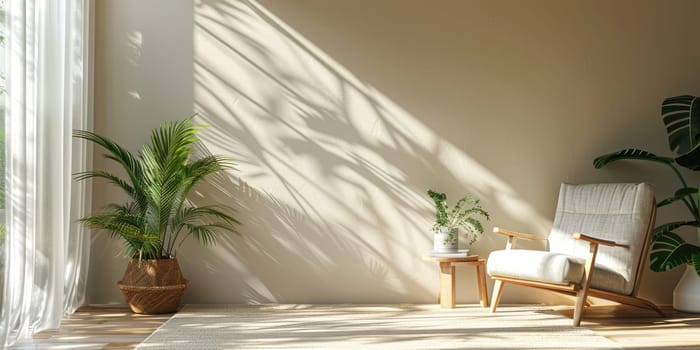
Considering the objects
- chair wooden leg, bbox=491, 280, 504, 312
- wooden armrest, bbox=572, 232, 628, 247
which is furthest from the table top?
wooden armrest, bbox=572, 232, 628, 247

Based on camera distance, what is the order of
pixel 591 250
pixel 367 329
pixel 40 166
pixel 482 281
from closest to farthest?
pixel 40 166, pixel 367 329, pixel 591 250, pixel 482 281

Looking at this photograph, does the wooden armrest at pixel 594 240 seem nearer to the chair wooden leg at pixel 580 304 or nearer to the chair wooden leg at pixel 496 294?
the chair wooden leg at pixel 580 304

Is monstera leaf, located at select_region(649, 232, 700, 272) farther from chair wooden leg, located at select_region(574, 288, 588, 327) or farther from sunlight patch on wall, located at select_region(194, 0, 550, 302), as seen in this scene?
sunlight patch on wall, located at select_region(194, 0, 550, 302)

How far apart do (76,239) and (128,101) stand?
3.37 feet

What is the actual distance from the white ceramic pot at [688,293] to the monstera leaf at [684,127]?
73 cm

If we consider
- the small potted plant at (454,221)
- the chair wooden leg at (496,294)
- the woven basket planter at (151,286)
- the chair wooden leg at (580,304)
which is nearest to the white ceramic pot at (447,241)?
the small potted plant at (454,221)

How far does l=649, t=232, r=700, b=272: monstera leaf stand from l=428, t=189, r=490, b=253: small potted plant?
3.69ft

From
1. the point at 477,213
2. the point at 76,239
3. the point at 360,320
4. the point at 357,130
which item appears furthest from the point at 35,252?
the point at 477,213

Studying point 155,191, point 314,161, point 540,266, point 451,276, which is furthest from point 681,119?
point 155,191

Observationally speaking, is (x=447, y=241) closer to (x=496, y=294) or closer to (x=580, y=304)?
(x=496, y=294)

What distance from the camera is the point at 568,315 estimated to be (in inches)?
192

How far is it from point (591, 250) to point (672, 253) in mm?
716

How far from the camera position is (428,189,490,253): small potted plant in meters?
5.11

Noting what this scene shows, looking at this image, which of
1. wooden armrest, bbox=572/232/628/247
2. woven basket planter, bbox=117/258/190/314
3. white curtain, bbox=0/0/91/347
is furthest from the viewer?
woven basket planter, bbox=117/258/190/314
